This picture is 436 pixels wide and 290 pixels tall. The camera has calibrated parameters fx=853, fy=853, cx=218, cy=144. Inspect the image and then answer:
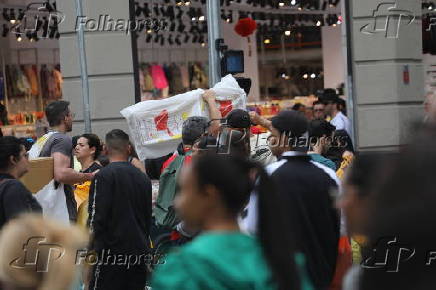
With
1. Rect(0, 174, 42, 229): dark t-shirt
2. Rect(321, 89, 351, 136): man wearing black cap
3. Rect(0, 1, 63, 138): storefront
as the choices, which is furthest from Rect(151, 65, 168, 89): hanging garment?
Rect(0, 174, 42, 229): dark t-shirt

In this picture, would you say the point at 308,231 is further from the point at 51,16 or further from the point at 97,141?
the point at 51,16

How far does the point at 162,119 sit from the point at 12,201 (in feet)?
12.8

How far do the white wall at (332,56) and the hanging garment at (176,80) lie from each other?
6446mm

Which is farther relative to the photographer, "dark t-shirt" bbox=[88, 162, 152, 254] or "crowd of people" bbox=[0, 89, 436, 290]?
"dark t-shirt" bbox=[88, 162, 152, 254]

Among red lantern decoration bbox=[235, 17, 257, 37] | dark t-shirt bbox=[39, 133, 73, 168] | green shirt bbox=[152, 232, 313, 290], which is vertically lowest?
green shirt bbox=[152, 232, 313, 290]

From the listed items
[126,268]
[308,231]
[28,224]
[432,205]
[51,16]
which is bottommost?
[126,268]

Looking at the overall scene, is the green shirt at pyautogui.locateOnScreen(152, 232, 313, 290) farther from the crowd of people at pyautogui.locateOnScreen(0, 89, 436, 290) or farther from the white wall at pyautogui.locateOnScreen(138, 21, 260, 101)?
the white wall at pyautogui.locateOnScreen(138, 21, 260, 101)

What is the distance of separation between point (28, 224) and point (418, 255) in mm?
1761

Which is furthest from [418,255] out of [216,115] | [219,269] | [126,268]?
[216,115]

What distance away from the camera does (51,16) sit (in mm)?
19938

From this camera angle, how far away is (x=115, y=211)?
6.97 meters

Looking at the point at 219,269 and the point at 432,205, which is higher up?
the point at 432,205

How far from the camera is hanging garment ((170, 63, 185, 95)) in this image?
26777 mm

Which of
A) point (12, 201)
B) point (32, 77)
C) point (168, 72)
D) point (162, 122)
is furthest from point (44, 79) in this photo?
point (12, 201)
